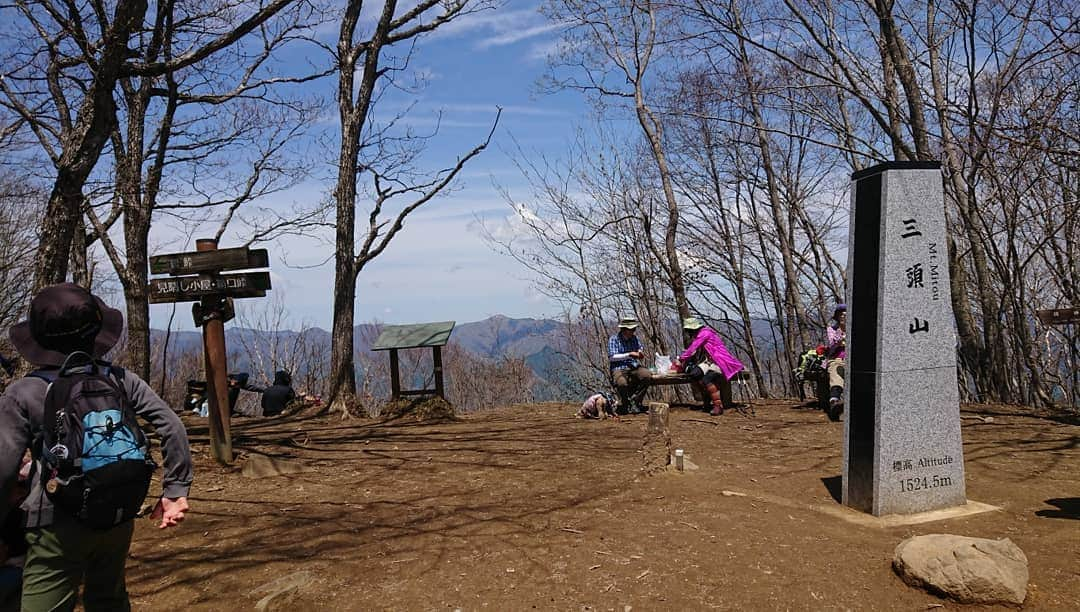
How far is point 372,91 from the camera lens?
36.3 feet

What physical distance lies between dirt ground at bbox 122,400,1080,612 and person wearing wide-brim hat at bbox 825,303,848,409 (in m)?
0.90

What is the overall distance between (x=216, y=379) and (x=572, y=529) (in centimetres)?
370

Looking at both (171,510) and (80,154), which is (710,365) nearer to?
(80,154)

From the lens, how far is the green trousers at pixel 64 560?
2385 millimetres

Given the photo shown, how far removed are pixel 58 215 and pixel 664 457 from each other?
5.50 metres

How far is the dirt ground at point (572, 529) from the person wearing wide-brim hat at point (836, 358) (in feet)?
2.95

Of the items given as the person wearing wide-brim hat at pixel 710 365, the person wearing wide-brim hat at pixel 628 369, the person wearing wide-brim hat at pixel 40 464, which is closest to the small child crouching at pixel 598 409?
the person wearing wide-brim hat at pixel 628 369

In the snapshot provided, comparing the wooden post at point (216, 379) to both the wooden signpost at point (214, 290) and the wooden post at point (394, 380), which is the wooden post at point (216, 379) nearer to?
the wooden signpost at point (214, 290)

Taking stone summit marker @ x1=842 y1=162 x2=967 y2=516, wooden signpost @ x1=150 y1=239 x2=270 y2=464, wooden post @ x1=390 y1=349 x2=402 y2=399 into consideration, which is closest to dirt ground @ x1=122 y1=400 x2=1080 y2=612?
stone summit marker @ x1=842 y1=162 x2=967 y2=516

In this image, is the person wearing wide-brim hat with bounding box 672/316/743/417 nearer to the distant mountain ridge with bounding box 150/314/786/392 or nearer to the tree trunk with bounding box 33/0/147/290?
the distant mountain ridge with bounding box 150/314/786/392

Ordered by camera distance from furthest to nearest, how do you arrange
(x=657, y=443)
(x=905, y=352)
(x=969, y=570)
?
(x=657, y=443)
(x=905, y=352)
(x=969, y=570)

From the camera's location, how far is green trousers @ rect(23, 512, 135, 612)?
2385 millimetres

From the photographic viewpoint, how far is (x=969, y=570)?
355 centimetres

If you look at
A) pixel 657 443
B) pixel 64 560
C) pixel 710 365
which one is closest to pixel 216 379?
pixel 657 443
